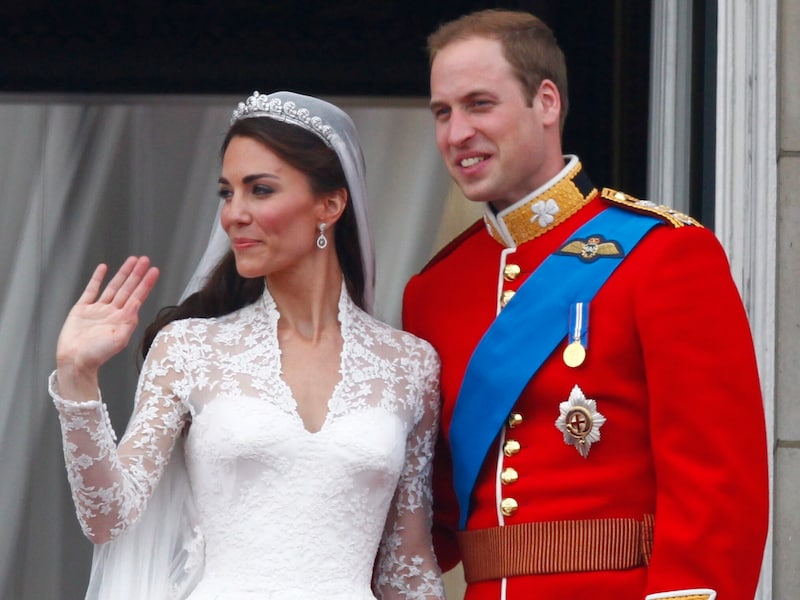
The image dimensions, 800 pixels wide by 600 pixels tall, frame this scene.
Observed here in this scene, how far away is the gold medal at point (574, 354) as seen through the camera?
11.1 feet

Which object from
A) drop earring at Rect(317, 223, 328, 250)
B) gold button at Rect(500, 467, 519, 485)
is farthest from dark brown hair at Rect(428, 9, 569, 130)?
gold button at Rect(500, 467, 519, 485)

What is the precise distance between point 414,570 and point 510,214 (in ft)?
2.31

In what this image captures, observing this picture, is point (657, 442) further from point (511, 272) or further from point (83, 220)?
point (83, 220)

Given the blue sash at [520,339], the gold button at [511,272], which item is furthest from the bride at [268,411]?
the gold button at [511,272]

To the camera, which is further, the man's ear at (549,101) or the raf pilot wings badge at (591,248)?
the man's ear at (549,101)

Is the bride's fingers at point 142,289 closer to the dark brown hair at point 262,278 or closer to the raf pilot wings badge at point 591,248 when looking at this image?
the dark brown hair at point 262,278

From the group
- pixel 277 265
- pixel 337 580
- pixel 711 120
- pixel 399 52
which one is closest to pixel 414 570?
pixel 337 580

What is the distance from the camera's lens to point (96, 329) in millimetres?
3236

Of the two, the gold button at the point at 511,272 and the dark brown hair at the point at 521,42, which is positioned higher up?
the dark brown hair at the point at 521,42

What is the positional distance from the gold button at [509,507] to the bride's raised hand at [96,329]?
74 cm

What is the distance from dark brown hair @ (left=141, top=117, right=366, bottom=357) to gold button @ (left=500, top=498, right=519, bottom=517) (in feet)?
1.95

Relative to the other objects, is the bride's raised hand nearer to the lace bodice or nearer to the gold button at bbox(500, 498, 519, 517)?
the lace bodice

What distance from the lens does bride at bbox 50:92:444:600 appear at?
336cm

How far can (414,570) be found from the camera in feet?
11.9
